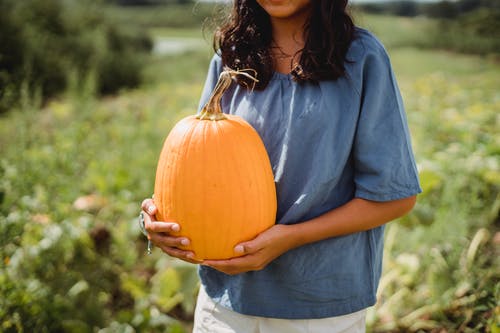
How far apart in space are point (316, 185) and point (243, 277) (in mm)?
355

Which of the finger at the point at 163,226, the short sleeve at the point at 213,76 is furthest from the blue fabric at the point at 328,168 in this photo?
the finger at the point at 163,226

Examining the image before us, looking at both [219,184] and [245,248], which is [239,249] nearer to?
[245,248]

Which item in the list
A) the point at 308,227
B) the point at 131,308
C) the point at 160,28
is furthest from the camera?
the point at 160,28

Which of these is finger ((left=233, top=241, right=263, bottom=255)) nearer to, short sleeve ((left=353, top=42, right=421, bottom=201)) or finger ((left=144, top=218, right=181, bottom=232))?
finger ((left=144, top=218, right=181, bottom=232))

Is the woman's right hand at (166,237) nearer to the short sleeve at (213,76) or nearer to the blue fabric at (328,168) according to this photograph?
the blue fabric at (328,168)

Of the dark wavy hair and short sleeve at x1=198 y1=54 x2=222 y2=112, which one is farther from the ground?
the dark wavy hair

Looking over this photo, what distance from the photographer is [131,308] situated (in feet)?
8.83

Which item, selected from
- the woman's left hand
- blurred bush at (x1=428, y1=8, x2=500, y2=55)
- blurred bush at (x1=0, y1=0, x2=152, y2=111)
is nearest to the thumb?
the woman's left hand

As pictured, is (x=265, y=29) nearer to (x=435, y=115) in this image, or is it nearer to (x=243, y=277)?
(x=243, y=277)

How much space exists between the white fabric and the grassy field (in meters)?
0.63

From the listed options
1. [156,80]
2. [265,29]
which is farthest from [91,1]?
[265,29]

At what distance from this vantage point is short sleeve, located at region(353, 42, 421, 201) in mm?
1221

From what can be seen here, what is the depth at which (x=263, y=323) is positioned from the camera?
1.40 m

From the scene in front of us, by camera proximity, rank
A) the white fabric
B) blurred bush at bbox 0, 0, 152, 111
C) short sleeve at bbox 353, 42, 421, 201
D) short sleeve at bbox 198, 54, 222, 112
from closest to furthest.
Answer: short sleeve at bbox 353, 42, 421, 201 → the white fabric → short sleeve at bbox 198, 54, 222, 112 → blurred bush at bbox 0, 0, 152, 111
